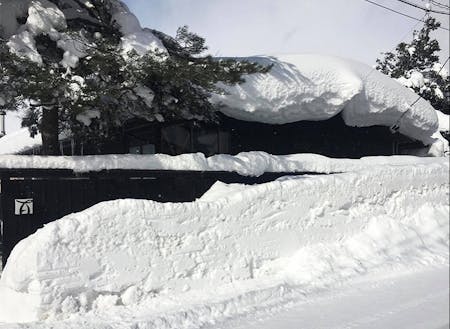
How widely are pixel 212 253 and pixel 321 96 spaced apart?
20.8 feet

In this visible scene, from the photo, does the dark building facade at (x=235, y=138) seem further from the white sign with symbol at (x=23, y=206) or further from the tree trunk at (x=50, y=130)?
the white sign with symbol at (x=23, y=206)

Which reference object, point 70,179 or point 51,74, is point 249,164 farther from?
point 51,74

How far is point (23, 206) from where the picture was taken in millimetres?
7027

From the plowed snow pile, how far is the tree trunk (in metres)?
2.64

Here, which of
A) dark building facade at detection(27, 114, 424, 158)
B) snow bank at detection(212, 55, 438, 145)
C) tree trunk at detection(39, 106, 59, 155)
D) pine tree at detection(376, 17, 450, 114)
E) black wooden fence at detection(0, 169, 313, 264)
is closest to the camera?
black wooden fence at detection(0, 169, 313, 264)

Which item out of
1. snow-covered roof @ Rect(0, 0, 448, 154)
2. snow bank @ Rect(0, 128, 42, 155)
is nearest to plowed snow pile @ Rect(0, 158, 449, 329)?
snow-covered roof @ Rect(0, 0, 448, 154)

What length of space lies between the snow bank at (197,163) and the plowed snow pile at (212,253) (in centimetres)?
68

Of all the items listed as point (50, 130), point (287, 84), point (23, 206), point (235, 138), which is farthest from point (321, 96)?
point (23, 206)

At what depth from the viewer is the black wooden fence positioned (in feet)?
22.8

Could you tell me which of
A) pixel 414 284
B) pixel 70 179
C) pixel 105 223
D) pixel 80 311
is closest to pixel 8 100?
pixel 70 179

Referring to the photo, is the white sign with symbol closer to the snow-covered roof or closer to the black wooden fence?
the black wooden fence

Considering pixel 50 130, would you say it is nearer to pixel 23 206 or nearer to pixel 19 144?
pixel 23 206

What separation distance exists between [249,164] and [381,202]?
2536 millimetres

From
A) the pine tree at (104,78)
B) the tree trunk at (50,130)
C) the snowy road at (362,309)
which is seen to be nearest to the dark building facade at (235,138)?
the tree trunk at (50,130)
